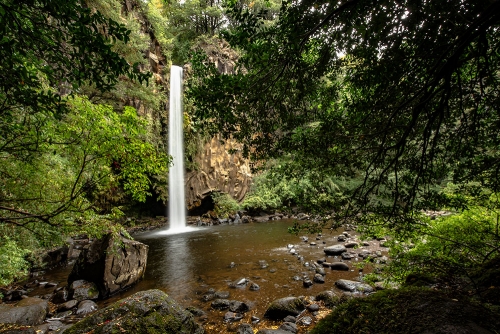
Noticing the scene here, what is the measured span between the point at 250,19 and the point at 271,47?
41 cm

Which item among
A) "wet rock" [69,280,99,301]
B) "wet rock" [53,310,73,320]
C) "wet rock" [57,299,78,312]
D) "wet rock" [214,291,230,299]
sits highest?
→ "wet rock" [69,280,99,301]

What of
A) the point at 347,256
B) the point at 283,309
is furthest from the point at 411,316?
the point at 347,256

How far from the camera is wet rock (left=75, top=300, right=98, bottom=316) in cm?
557

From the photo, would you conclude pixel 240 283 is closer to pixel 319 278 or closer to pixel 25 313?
pixel 319 278

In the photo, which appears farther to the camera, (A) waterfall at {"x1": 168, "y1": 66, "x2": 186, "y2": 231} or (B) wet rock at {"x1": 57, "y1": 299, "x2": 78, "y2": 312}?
(A) waterfall at {"x1": 168, "y1": 66, "x2": 186, "y2": 231}

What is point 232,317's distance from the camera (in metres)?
5.13

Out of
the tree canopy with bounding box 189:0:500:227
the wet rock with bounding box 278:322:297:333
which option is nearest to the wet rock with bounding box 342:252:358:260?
the wet rock with bounding box 278:322:297:333

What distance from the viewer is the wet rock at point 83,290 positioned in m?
6.20

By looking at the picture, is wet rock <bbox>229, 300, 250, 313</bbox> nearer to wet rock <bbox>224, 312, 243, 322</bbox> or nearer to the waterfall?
wet rock <bbox>224, 312, 243, 322</bbox>

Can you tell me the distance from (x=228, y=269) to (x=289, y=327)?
4027mm

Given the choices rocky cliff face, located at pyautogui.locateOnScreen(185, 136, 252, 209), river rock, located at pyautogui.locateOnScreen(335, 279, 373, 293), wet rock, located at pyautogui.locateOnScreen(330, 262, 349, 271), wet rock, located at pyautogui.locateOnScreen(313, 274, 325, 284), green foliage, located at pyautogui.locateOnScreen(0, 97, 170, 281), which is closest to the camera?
green foliage, located at pyautogui.locateOnScreen(0, 97, 170, 281)

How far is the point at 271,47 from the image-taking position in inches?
119

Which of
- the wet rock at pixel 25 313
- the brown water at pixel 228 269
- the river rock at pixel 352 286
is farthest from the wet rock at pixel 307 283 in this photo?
the wet rock at pixel 25 313

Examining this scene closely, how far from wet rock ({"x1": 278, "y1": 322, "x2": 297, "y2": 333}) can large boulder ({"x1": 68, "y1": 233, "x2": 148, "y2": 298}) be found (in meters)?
4.45
